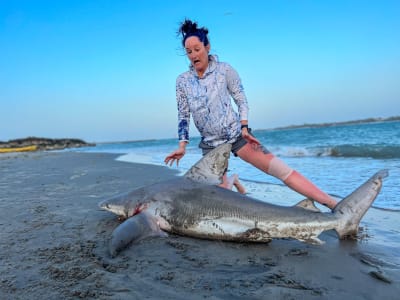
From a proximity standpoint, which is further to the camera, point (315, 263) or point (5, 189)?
point (5, 189)

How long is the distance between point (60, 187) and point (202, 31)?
14.2 ft

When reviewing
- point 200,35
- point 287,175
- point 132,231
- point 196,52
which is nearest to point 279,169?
point 287,175

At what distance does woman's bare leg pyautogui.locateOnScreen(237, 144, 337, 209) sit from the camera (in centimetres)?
444

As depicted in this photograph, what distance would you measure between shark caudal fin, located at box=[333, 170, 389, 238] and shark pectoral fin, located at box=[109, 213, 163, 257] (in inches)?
68.7

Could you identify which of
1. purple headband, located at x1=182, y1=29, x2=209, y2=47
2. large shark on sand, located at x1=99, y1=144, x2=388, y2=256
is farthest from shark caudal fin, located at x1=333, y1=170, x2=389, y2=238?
purple headband, located at x1=182, y1=29, x2=209, y2=47

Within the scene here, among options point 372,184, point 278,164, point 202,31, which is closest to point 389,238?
point 372,184

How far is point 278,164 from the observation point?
4.77 m

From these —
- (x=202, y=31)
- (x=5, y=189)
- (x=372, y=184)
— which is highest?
(x=202, y=31)

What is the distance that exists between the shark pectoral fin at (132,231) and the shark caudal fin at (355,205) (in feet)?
5.72

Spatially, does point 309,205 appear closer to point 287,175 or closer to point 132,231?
point 287,175

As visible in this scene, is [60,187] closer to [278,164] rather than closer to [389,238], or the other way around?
[278,164]

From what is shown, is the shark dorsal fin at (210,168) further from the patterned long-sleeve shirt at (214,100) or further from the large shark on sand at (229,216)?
the patterned long-sleeve shirt at (214,100)

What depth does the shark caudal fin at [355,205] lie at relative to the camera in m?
3.52

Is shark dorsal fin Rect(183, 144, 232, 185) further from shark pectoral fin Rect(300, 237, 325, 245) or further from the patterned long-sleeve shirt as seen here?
shark pectoral fin Rect(300, 237, 325, 245)
